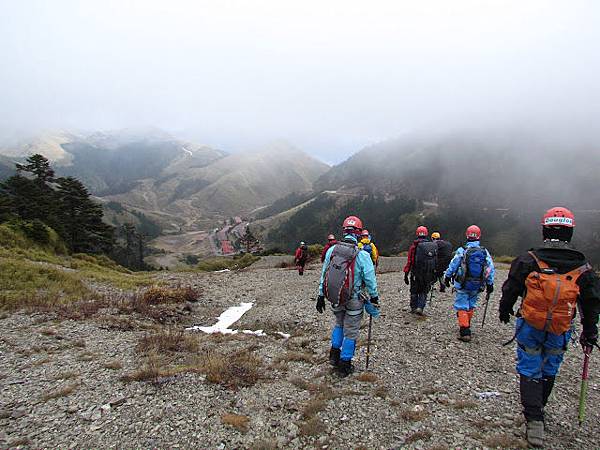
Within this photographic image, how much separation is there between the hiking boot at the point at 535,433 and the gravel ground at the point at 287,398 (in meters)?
0.15

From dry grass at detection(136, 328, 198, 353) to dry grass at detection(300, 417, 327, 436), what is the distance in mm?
4981

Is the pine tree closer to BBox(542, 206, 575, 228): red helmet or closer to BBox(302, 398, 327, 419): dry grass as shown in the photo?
BBox(302, 398, 327, 419): dry grass

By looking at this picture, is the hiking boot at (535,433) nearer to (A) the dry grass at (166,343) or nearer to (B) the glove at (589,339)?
(B) the glove at (589,339)

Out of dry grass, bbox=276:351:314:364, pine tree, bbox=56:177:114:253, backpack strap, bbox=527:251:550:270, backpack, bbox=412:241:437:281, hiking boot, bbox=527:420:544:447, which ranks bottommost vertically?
pine tree, bbox=56:177:114:253

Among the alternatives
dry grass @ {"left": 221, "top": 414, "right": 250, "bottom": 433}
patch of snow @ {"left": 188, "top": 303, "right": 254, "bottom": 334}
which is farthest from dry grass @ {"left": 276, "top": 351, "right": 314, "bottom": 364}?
patch of snow @ {"left": 188, "top": 303, "right": 254, "bottom": 334}

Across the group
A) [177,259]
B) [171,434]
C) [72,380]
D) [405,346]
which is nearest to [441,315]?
[405,346]

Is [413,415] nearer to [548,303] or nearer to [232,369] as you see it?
[548,303]

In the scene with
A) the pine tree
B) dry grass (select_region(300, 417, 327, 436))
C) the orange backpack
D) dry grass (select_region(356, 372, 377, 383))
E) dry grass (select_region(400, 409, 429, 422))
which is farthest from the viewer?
the pine tree

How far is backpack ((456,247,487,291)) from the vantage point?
10078mm

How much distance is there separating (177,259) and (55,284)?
473 feet

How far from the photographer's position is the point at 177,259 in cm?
15575

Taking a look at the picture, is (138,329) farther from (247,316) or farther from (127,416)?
(127,416)

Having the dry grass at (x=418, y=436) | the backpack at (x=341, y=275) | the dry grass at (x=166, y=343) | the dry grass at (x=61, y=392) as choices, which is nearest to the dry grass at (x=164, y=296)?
the dry grass at (x=166, y=343)

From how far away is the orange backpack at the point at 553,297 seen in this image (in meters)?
5.18
